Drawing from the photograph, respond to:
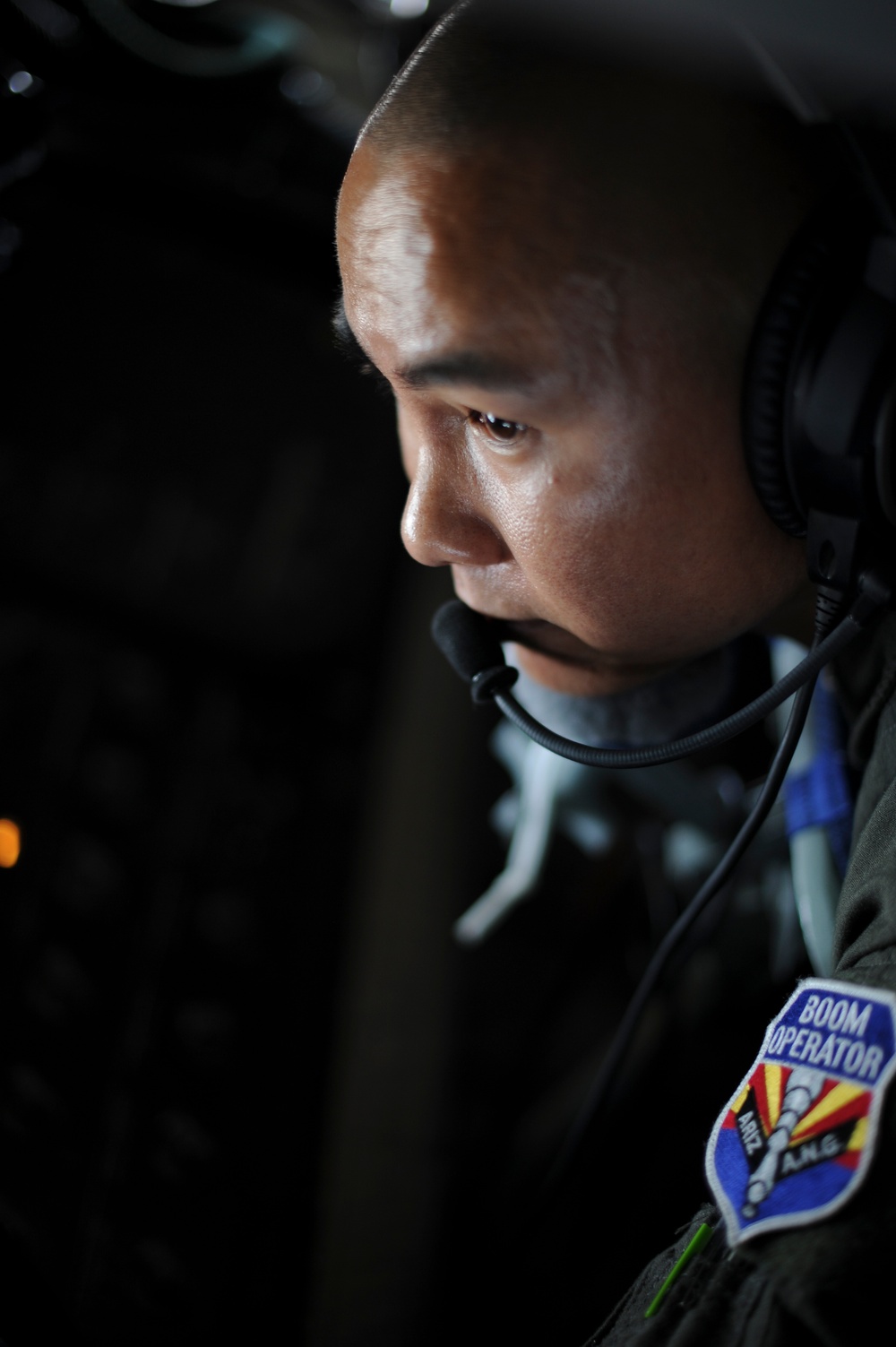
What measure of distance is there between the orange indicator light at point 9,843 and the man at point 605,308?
716mm

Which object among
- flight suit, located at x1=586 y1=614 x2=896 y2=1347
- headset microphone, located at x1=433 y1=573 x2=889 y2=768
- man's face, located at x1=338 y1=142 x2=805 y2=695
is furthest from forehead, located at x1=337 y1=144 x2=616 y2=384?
flight suit, located at x1=586 y1=614 x2=896 y2=1347

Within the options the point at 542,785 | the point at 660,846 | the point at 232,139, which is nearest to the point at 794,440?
the point at 542,785

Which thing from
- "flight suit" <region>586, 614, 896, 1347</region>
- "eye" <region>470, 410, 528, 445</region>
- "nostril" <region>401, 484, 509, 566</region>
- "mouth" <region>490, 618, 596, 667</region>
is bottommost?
"flight suit" <region>586, 614, 896, 1347</region>

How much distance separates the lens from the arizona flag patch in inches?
14.2

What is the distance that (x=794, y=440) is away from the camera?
1.42 feet

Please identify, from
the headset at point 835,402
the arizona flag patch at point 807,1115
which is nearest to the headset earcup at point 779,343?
the headset at point 835,402

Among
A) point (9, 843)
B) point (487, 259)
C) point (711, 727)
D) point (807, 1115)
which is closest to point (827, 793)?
point (711, 727)

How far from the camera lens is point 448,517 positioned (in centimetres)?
51

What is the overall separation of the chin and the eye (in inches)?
6.4

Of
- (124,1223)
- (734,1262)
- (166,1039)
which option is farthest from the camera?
(166,1039)

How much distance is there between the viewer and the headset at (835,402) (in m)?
0.41

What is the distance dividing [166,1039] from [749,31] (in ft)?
3.20

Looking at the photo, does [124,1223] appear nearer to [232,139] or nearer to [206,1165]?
[206,1165]

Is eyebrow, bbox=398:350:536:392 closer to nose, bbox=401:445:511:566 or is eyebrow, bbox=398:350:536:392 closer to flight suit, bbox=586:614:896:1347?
nose, bbox=401:445:511:566
